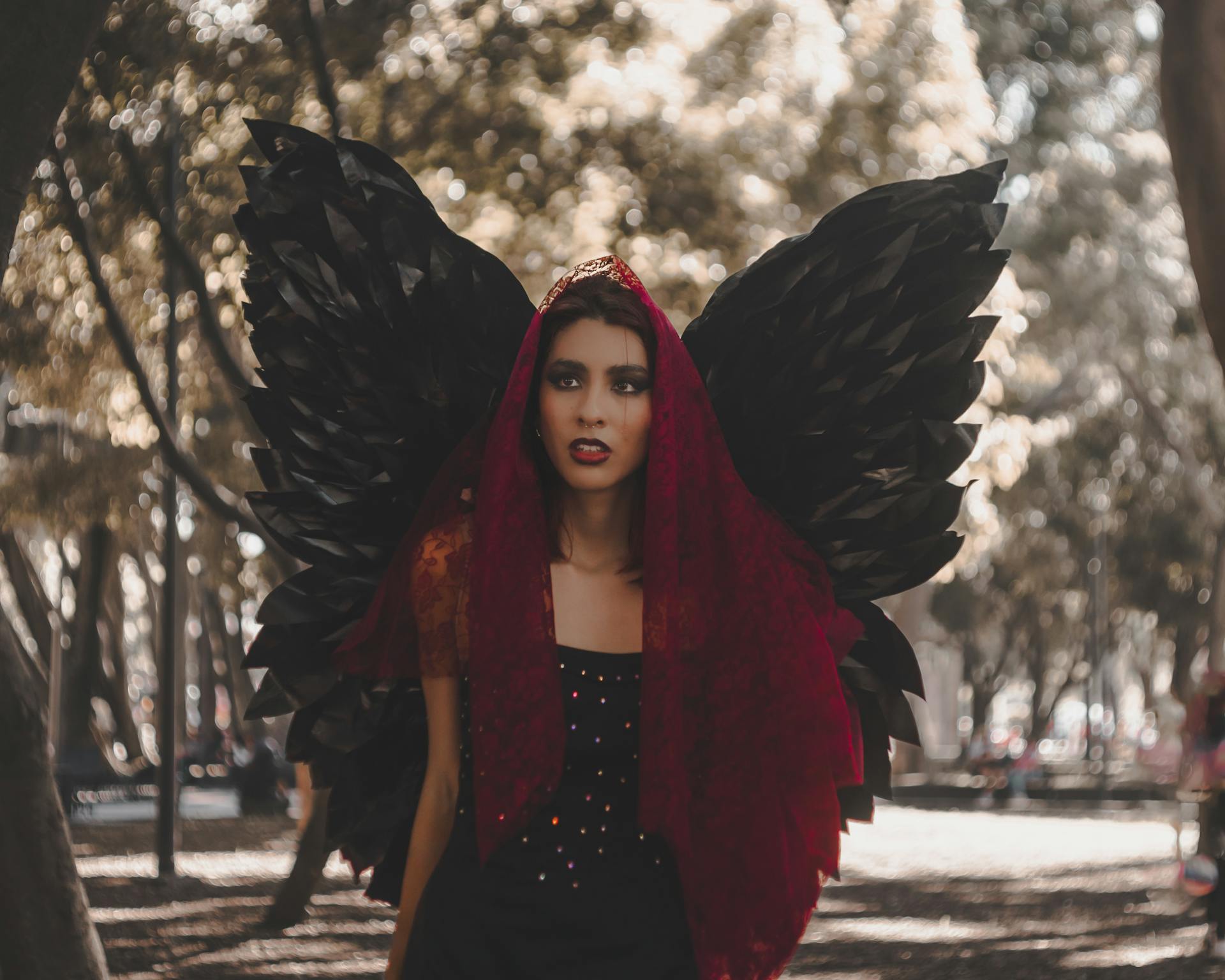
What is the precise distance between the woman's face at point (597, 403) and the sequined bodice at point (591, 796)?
349mm

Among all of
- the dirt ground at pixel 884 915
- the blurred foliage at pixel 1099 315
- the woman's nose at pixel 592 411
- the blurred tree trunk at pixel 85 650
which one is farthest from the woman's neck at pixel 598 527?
the blurred tree trunk at pixel 85 650

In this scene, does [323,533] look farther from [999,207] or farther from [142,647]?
[142,647]

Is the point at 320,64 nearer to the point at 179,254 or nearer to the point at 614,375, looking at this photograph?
the point at 179,254

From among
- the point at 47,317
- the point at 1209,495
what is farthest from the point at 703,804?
the point at 1209,495

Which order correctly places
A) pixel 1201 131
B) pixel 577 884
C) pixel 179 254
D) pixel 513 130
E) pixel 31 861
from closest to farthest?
pixel 577 884, pixel 31 861, pixel 1201 131, pixel 179 254, pixel 513 130

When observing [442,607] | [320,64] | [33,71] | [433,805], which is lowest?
[433,805]

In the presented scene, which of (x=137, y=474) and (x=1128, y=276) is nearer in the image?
(x=137, y=474)

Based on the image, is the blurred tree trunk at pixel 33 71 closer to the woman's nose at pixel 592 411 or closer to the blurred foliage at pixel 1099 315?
the woman's nose at pixel 592 411

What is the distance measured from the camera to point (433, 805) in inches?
126

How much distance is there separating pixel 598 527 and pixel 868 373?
2.34 feet

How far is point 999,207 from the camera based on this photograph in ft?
12.0

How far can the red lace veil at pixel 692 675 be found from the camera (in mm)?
3061

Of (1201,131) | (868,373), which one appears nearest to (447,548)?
(868,373)

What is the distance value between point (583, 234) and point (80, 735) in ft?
67.9
